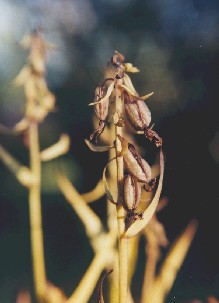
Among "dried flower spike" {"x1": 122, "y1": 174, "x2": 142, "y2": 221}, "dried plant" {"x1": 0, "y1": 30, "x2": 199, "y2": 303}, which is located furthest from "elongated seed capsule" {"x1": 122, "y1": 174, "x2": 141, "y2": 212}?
"dried plant" {"x1": 0, "y1": 30, "x2": 199, "y2": 303}

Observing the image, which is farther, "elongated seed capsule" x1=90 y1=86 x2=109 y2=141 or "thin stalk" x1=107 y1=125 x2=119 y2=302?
"thin stalk" x1=107 y1=125 x2=119 y2=302

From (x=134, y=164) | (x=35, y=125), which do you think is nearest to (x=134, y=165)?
(x=134, y=164)

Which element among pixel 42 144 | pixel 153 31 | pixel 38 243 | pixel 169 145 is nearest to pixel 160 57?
pixel 153 31

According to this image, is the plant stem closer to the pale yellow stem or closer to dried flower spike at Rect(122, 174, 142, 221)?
the pale yellow stem

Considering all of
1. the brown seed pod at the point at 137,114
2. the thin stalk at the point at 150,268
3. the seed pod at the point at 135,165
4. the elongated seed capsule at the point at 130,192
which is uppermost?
the brown seed pod at the point at 137,114

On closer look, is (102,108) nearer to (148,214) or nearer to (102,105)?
(102,105)

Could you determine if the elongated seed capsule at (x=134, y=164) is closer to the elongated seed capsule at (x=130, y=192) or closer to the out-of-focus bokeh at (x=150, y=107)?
the elongated seed capsule at (x=130, y=192)

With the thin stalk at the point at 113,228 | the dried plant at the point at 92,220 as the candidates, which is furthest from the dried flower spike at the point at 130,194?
the thin stalk at the point at 113,228
